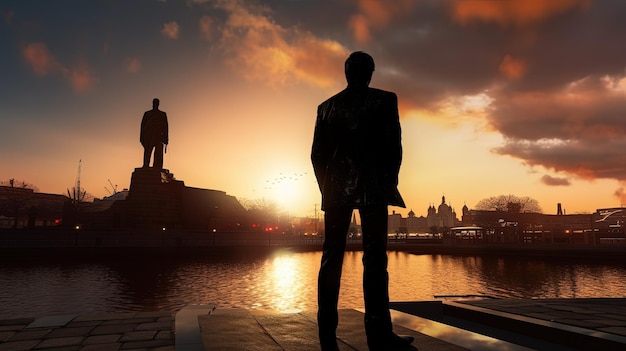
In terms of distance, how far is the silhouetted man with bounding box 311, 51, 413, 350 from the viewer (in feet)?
11.2

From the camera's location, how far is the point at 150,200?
4359 cm

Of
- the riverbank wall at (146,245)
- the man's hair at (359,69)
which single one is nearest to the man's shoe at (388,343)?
the man's hair at (359,69)

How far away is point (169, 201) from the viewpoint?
148 ft

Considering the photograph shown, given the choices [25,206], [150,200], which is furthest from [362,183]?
[25,206]

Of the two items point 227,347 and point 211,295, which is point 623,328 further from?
point 211,295

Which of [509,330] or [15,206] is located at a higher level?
[15,206]

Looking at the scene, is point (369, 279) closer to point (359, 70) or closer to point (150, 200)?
point (359, 70)

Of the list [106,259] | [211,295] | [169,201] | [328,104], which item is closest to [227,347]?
[328,104]

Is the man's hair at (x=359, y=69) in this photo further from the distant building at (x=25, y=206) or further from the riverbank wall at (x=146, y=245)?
the distant building at (x=25, y=206)

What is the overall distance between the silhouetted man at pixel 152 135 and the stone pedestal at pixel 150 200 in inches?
51.7

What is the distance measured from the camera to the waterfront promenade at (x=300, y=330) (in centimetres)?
388

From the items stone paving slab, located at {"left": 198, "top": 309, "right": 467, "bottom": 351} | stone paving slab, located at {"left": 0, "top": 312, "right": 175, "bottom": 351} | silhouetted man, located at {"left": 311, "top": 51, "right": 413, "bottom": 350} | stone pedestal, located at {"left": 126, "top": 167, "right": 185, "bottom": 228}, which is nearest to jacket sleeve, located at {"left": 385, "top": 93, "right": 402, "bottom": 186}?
silhouetted man, located at {"left": 311, "top": 51, "right": 413, "bottom": 350}

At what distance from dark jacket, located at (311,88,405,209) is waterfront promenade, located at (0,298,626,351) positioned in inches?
53.9

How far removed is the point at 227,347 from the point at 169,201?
44073 millimetres
